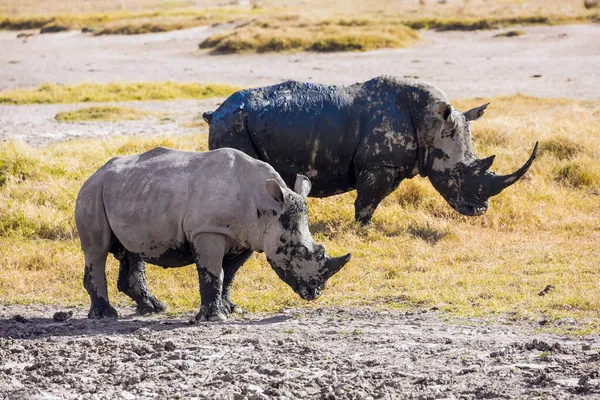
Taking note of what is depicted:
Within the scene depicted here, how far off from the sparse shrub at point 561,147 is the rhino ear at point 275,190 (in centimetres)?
721

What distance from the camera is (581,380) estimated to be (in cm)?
685

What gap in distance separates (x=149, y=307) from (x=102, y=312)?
40cm

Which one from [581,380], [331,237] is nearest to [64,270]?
[331,237]

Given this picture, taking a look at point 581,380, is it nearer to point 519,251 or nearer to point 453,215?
point 519,251

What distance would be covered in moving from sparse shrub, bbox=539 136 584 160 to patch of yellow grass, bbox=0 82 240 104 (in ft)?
31.5

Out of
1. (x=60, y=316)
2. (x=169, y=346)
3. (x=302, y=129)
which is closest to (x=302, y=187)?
(x=169, y=346)

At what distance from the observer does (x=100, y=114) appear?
2084 centimetres

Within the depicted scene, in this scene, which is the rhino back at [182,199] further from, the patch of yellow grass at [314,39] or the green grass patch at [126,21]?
the green grass patch at [126,21]

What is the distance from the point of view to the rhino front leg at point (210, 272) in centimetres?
873

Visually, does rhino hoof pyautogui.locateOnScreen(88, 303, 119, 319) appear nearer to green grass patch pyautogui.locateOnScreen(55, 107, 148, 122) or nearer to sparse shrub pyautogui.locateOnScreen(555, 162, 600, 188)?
sparse shrub pyautogui.locateOnScreen(555, 162, 600, 188)

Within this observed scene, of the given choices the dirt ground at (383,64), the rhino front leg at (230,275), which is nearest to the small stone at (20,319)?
the rhino front leg at (230,275)

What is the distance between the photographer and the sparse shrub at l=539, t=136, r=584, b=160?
1505 cm

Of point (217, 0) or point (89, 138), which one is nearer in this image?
point (89, 138)

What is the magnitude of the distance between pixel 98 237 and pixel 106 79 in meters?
19.5
